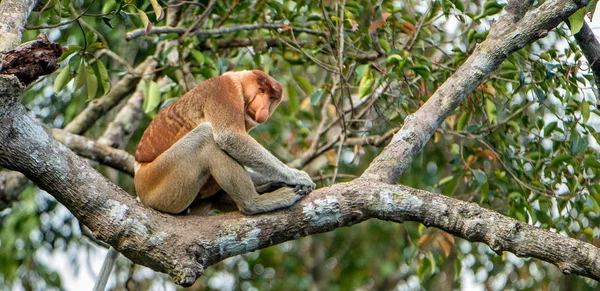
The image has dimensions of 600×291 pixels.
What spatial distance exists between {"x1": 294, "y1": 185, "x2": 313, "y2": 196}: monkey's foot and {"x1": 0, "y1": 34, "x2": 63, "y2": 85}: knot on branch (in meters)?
1.35

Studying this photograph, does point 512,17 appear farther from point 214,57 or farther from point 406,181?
point 406,181

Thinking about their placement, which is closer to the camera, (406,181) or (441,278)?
(406,181)

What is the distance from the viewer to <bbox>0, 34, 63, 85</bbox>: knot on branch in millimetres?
2547

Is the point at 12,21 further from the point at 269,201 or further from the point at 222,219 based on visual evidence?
the point at 269,201

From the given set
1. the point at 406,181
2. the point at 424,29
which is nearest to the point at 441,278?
the point at 406,181

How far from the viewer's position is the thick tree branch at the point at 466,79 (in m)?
3.47

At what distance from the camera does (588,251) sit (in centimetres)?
290

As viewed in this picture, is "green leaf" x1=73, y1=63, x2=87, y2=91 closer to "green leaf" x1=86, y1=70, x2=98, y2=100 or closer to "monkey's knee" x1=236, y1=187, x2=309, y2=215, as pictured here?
"green leaf" x1=86, y1=70, x2=98, y2=100

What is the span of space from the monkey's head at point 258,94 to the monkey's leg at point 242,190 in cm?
49

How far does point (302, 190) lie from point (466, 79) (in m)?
1.06

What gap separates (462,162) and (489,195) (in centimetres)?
29

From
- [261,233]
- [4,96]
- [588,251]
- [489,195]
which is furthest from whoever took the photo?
[489,195]


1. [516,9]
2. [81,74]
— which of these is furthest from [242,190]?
[516,9]

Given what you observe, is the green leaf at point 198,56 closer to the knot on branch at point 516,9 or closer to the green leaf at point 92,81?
the green leaf at point 92,81
